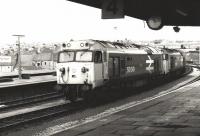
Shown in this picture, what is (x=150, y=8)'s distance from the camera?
38.7 ft

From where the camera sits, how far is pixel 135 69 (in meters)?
23.3

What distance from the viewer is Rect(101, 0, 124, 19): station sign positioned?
10.0m

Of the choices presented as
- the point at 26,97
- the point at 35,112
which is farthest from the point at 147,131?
the point at 26,97

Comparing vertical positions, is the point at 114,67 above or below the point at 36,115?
above

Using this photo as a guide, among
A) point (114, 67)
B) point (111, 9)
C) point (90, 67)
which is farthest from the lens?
point (114, 67)

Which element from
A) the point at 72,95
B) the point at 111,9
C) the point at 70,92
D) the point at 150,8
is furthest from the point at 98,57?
the point at 111,9

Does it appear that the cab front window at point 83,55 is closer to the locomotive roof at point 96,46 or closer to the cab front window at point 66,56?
the locomotive roof at point 96,46

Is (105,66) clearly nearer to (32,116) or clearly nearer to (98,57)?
(98,57)

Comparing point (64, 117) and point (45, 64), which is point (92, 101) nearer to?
point (64, 117)

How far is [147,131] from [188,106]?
18.3 feet

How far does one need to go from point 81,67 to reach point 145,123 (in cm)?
678

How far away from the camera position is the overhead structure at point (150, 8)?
33.0ft

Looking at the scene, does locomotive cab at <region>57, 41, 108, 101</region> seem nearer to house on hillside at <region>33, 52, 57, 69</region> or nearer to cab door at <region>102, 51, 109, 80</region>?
cab door at <region>102, 51, 109, 80</region>

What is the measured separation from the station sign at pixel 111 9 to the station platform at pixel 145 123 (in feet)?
10.4
